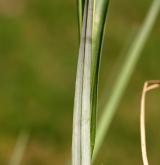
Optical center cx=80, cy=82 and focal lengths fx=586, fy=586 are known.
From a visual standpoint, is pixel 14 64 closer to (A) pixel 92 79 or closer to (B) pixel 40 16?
(B) pixel 40 16

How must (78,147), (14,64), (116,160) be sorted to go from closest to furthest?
(78,147) < (116,160) < (14,64)

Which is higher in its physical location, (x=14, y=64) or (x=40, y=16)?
(x=40, y=16)

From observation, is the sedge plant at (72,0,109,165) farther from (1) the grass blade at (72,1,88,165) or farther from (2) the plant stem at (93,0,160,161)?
(2) the plant stem at (93,0,160,161)

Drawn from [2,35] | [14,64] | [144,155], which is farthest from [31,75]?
[144,155]

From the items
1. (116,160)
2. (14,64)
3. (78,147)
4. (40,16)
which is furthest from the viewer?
(40,16)

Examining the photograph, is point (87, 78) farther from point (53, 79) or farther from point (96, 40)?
point (53, 79)

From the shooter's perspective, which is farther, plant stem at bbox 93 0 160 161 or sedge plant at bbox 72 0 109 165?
plant stem at bbox 93 0 160 161

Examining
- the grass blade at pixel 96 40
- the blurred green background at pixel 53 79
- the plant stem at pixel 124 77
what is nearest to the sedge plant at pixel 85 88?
the grass blade at pixel 96 40

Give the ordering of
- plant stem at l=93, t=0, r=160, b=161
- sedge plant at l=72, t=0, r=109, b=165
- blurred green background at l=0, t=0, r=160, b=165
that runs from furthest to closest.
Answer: blurred green background at l=0, t=0, r=160, b=165, plant stem at l=93, t=0, r=160, b=161, sedge plant at l=72, t=0, r=109, b=165

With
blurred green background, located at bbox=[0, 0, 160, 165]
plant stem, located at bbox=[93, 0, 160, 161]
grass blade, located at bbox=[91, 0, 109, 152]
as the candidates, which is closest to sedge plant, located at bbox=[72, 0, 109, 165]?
grass blade, located at bbox=[91, 0, 109, 152]
